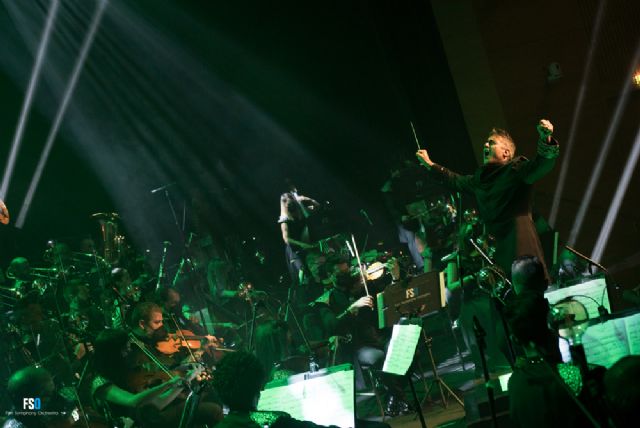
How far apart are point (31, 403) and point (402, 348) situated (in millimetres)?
3375

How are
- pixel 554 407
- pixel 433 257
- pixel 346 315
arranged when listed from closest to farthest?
Answer: pixel 554 407
pixel 346 315
pixel 433 257

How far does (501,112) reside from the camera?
32.8 feet

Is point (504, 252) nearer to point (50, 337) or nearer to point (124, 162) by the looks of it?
point (50, 337)

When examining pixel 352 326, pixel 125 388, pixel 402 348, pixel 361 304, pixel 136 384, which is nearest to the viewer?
pixel 402 348

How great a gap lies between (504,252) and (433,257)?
4312mm

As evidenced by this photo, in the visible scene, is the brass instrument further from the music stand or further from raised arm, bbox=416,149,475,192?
raised arm, bbox=416,149,475,192

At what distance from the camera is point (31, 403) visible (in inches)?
233

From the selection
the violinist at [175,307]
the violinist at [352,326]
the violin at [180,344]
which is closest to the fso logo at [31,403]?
the violin at [180,344]

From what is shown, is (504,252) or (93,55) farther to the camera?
(93,55)

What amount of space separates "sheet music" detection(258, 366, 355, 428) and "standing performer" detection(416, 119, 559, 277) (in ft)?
6.20

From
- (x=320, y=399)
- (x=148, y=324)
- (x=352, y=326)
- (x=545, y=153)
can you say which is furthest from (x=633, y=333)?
(x=148, y=324)

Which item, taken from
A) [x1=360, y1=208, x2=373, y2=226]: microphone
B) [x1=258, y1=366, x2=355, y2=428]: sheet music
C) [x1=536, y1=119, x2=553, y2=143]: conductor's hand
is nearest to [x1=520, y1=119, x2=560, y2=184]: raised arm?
[x1=536, y1=119, x2=553, y2=143]: conductor's hand

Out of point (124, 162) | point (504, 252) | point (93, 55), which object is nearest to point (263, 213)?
point (124, 162)

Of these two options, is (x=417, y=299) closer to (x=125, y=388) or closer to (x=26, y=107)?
(x=125, y=388)
